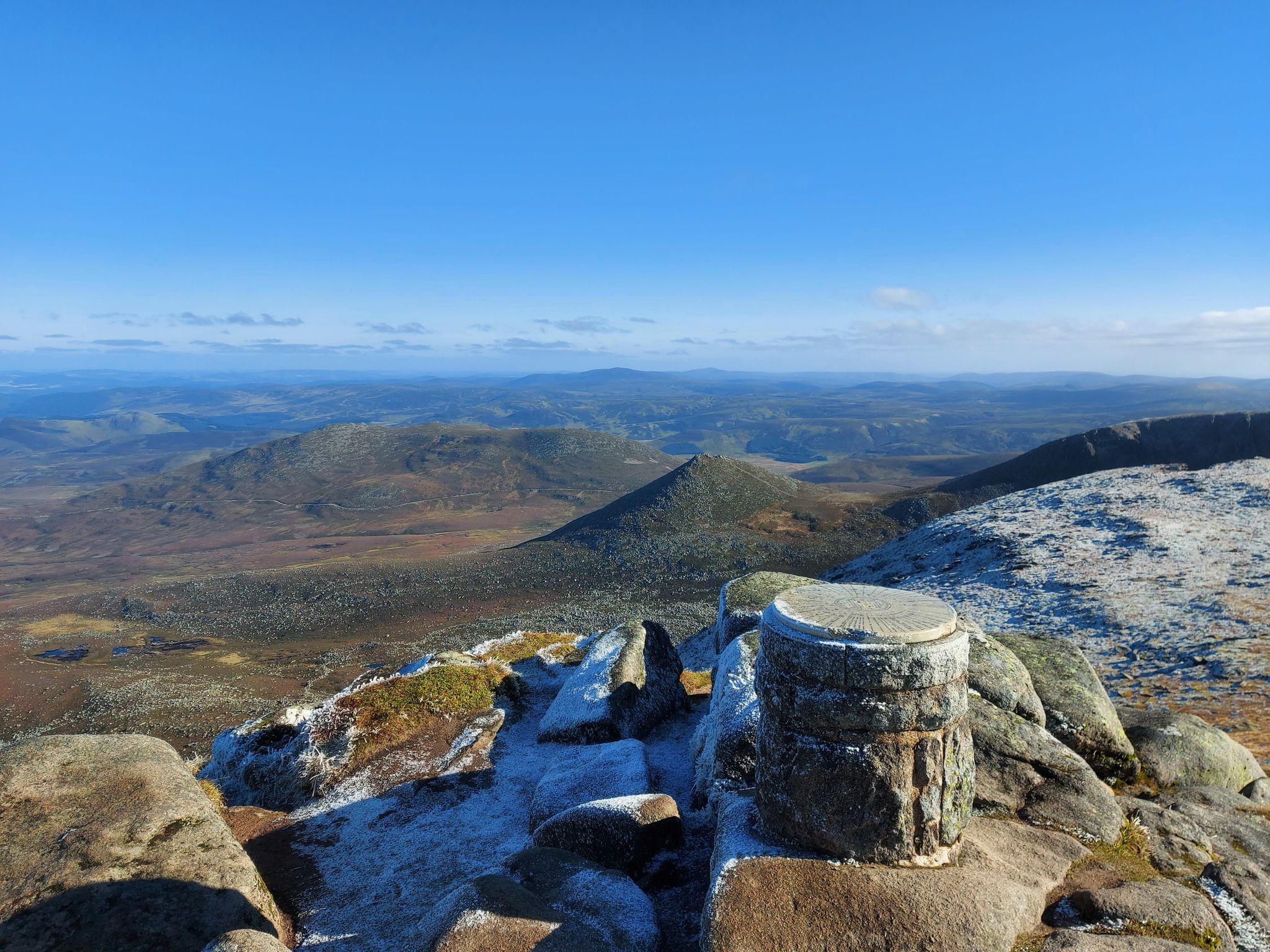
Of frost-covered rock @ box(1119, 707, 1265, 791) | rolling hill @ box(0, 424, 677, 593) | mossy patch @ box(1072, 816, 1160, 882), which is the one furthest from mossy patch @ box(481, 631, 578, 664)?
rolling hill @ box(0, 424, 677, 593)

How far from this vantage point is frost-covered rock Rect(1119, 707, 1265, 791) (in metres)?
11.3

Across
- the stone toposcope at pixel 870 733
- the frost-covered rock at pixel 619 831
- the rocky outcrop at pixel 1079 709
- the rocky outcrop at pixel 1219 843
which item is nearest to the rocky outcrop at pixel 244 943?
A: the frost-covered rock at pixel 619 831

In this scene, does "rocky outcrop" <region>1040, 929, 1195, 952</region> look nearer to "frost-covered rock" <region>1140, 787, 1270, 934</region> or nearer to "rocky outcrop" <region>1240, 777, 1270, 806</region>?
"frost-covered rock" <region>1140, 787, 1270, 934</region>

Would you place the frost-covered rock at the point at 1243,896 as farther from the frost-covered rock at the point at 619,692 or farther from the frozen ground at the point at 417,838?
the frost-covered rock at the point at 619,692

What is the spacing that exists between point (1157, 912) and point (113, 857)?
526 inches

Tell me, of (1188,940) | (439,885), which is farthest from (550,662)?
(1188,940)

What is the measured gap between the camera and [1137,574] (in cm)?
2548

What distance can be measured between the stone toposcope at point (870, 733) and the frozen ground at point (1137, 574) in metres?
12.7

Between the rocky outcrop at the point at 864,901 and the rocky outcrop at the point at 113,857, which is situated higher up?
the rocky outcrop at the point at 864,901

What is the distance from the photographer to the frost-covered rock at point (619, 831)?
32.8ft

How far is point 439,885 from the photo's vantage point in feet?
37.3

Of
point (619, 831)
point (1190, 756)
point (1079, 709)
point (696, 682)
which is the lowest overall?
point (696, 682)

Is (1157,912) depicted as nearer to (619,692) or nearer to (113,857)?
(619,692)

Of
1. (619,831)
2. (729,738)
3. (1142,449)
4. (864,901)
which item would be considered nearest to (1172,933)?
(864,901)
